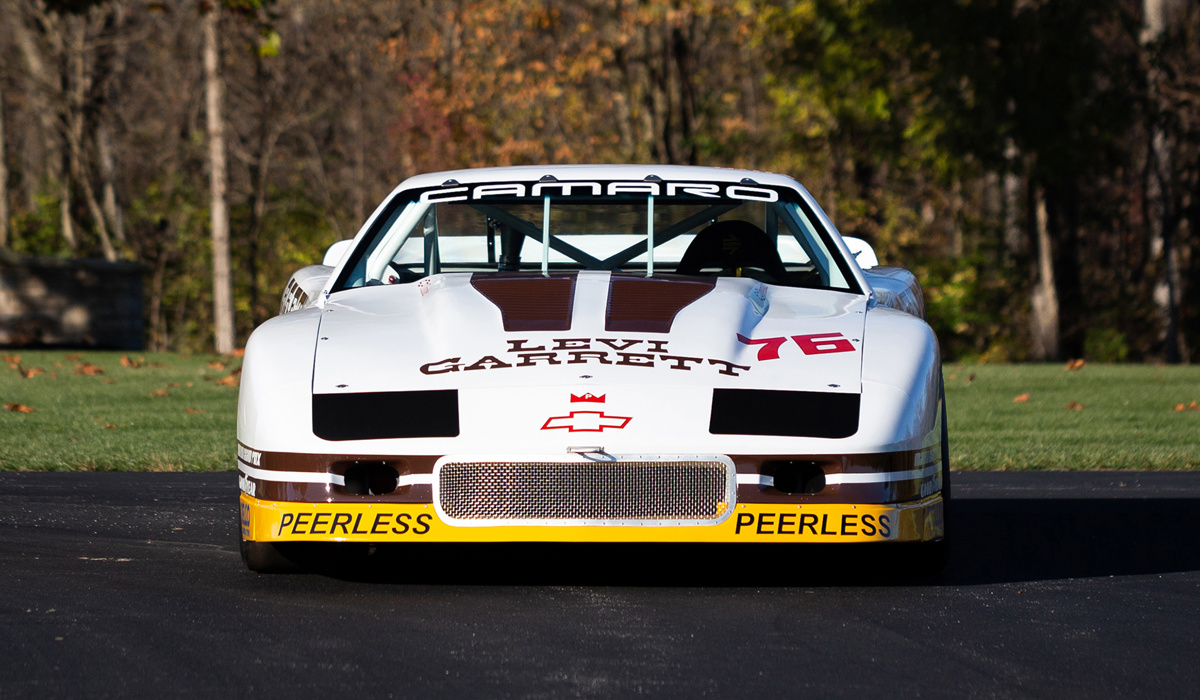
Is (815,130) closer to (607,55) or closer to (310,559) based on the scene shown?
(607,55)

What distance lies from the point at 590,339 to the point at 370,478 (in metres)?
0.72

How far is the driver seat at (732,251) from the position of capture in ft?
19.2

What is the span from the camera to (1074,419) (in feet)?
36.2

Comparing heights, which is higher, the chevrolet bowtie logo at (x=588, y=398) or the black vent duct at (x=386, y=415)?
the chevrolet bowtie logo at (x=588, y=398)

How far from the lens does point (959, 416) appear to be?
37.1 feet

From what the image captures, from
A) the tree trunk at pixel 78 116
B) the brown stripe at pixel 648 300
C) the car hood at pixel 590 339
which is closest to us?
the car hood at pixel 590 339

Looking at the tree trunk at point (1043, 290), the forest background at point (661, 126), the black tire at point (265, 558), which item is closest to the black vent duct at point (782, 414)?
the black tire at point (265, 558)

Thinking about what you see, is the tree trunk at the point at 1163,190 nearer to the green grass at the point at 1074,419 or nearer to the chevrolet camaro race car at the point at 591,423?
the green grass at the point at 1074,419

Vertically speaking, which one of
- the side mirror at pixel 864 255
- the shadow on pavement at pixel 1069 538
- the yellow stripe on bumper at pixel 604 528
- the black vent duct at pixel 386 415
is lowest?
the shadow on pavement at pixel 1069 538

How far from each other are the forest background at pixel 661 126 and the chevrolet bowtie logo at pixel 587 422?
42.3 feet

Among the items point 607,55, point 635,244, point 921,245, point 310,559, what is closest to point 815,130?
point 607,55

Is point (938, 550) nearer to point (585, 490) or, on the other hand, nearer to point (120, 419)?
point (585, 490)

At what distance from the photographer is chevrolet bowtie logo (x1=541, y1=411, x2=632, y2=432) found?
4.37 metres

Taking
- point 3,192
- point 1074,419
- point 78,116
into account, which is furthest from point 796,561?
point 3,192
